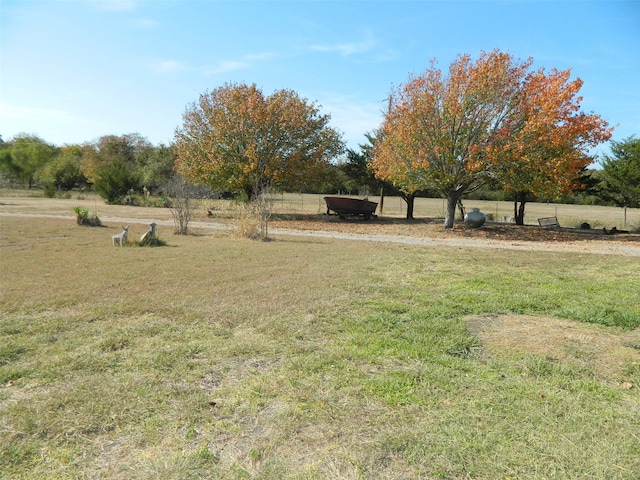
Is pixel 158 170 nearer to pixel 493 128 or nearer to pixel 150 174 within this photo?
pixel 150 174

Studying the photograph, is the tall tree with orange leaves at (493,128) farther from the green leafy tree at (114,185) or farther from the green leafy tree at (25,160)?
the green leafy tree at (25,160)

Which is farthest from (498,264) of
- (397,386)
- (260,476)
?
(260,476)

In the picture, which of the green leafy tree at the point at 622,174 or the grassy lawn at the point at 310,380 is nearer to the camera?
the grassy lawn at the point at 310,380

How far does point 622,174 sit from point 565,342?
2181 centimetres

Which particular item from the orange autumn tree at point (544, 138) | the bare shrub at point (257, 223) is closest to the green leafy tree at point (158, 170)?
the bare shrub at point (257, 223)

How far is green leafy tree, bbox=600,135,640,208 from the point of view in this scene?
21281 millimetres

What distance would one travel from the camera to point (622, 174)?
21.5 m

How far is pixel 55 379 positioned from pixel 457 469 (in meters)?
3.08

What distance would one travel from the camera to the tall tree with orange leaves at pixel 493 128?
53.0 ft

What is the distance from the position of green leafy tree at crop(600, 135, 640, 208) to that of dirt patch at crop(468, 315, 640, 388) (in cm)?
2075

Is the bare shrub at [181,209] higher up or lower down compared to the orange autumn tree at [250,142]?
lower down

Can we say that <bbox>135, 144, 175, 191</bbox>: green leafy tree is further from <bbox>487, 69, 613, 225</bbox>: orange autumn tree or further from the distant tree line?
<bbox>487, 69, 613, 225</bbox>: orange autumn tree

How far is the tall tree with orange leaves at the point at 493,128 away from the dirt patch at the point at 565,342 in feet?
40.8

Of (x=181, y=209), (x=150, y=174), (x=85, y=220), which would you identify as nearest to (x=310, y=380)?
(x=181, y=209)
